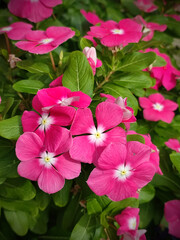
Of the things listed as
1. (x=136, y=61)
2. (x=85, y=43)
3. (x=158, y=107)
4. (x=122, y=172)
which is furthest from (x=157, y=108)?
(x=122, y=172)

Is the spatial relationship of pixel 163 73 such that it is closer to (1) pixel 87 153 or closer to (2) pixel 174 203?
(2) pixel 174 203

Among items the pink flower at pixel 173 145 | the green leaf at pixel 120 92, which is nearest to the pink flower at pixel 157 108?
the pink flower at pixel 173 145

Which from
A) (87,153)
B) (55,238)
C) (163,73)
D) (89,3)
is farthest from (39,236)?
(89,3)

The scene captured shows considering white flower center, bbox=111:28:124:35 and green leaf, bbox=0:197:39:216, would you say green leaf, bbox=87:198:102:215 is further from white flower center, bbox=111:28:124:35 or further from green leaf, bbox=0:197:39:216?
white flower center, bbox=111:28:124:35

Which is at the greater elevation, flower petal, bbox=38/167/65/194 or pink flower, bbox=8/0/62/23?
pink flower, bbox=8/0/62/23

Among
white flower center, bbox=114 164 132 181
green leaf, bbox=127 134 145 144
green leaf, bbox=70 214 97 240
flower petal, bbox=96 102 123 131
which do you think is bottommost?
green leaf, bbox=70 214 97 240

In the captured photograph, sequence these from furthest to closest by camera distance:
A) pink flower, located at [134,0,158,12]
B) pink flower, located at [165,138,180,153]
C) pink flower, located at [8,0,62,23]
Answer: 1. pink flower, located at [134,0,158,12]
2. pink flower, located at [8,0,62,23]
3. pink flower, located at [165,138,180,153]

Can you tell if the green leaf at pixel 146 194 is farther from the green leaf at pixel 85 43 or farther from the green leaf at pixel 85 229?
the green leaf at pixel 85 43

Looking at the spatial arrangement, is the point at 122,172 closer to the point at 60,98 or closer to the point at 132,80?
the point at 60,98

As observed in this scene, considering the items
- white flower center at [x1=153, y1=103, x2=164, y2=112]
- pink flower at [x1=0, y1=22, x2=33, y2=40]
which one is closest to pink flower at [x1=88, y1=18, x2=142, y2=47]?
pink flower at [x1=0, y1=22, x2=33, y2=40]
